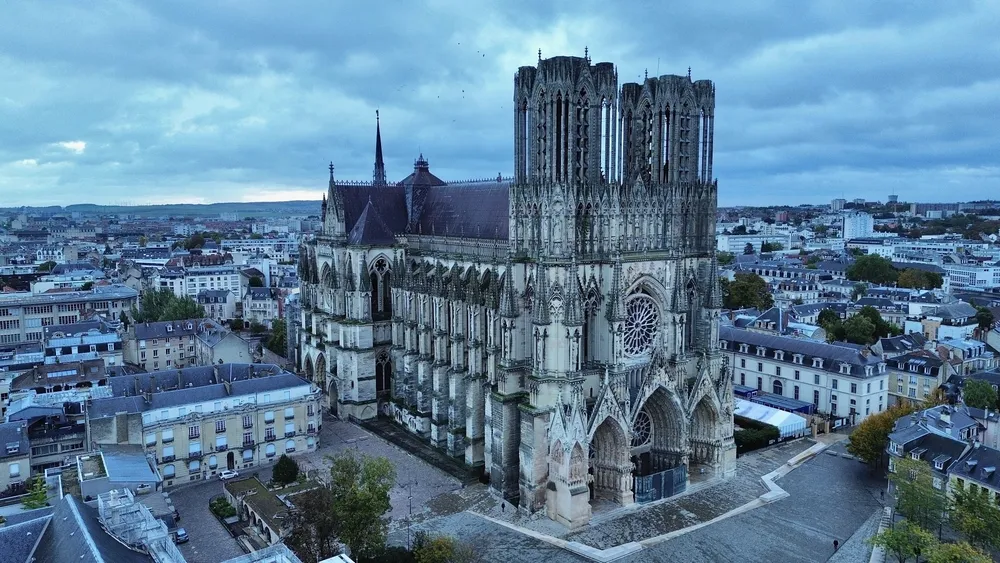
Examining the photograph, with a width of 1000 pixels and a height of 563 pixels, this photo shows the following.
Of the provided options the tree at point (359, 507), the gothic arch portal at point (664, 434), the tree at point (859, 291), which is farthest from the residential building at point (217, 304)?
the tree at point (859, 291)

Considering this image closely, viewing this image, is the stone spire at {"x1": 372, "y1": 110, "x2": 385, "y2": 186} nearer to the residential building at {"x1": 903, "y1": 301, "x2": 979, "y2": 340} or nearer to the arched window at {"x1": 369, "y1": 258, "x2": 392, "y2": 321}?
the arched window at {"x1": 369, "y1": 258, "x2": 392, "y2": 321}

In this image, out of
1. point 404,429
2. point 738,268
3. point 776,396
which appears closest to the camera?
point 404,429

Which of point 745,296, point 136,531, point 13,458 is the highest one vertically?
point 745,296

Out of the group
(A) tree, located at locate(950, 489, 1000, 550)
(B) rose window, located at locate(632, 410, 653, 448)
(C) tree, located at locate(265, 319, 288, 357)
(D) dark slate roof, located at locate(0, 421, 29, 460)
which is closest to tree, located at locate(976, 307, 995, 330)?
(A) tree, located at locate(950, 489, 1000, 550)

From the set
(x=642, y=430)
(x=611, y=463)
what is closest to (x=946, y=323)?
(x=642, y=430)

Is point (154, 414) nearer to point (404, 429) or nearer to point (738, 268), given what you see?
point (404, 429)

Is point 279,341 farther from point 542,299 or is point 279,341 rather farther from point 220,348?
point 542,299

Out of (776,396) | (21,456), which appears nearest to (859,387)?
(776,396)
